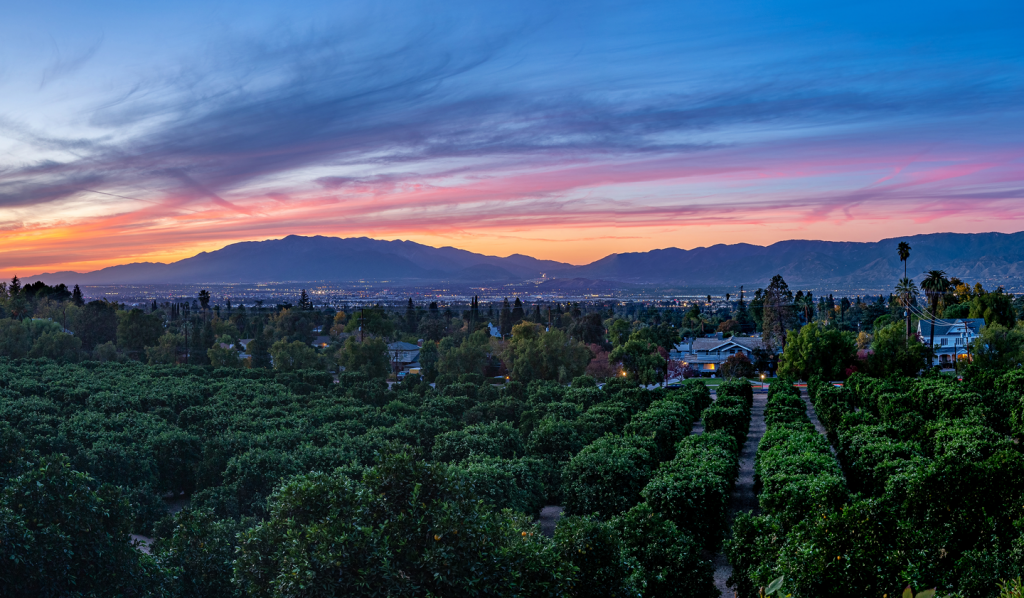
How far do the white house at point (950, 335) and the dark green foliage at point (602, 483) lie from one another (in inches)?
2788

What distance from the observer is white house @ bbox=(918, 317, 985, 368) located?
263ft

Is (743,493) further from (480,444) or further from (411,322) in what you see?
(411,322)

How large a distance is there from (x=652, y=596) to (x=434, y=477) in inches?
277

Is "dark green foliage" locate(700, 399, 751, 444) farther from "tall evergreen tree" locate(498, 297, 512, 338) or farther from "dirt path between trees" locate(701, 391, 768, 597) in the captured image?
"tall evergreen tree" locate(498, 297, 512, 338)

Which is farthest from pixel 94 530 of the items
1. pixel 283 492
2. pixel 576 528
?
pixel 576 528

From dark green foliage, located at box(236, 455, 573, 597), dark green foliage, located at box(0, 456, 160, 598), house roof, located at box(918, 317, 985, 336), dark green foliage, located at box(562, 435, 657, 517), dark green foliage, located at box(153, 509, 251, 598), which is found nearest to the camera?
dark green foliage, located at box(236, 455, 573, 597)

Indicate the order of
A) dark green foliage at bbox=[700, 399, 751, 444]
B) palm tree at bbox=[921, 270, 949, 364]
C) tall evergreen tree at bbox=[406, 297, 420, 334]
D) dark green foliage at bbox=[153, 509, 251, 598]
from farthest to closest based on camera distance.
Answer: tall evergreen tree at bbox=[406, 297, 420, 334], palm tree at bbox=[921, 270, 949, 364], dark green foliage at bbox=[700, 399, 751, 444], dark green foliage at bbox=[153, 509, 251, 598]

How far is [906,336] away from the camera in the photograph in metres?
62.7

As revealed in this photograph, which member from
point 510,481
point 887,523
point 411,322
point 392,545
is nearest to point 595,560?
point 392,545

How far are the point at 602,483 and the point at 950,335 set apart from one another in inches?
3302

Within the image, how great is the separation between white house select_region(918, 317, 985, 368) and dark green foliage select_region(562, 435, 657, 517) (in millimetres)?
70820

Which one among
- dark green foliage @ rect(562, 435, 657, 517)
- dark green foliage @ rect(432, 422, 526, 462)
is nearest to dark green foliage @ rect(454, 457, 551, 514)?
dark green foliage @ rect(562, 435, 657, 517)

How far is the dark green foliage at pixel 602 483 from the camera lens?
21266 millimetres

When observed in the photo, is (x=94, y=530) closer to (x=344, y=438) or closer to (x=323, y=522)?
(x=323, y=522)
